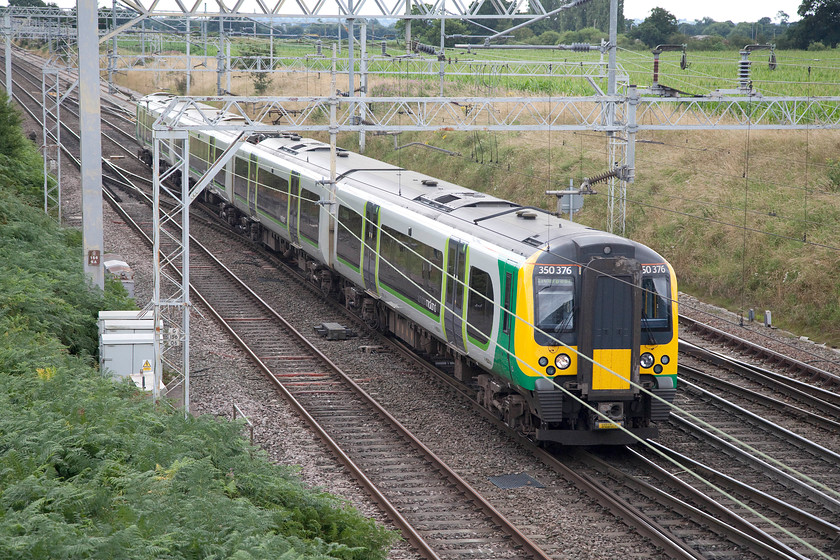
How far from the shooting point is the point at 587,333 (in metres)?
11.6

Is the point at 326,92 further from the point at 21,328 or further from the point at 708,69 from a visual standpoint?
the point at 21,328

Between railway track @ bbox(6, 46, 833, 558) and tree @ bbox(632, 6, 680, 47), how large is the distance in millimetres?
45085

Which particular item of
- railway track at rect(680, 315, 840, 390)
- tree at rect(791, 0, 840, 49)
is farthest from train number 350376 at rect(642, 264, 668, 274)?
tree at rect(791, 0, 840, 49)

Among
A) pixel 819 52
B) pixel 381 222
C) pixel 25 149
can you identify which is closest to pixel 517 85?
pixel 819 52

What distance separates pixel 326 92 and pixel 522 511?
4172cm

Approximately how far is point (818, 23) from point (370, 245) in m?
40.6

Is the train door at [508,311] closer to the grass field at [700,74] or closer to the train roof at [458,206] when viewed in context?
the train roof at [458,206]

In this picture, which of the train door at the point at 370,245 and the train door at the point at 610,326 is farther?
the train door at the point at 370,245

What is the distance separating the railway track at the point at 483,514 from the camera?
963cm

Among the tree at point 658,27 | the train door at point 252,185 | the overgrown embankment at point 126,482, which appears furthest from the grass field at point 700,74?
the overgrown embankment at point 126,482

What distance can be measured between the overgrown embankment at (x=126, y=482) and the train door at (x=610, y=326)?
11.9 ft

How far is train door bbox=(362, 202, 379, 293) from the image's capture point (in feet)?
56.4

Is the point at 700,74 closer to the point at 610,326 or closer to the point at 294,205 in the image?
the point at 294,205

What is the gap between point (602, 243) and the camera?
11.7 metres
